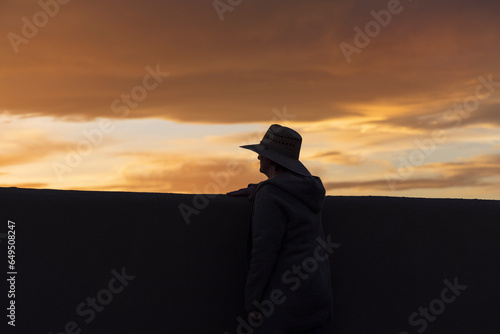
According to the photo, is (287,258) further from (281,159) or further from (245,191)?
(245,191)

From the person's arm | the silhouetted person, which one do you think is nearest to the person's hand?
the silhouetted person

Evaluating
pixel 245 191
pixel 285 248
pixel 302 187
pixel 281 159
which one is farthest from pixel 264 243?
pixel 245 191

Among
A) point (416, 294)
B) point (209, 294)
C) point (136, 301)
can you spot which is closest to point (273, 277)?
point (209, 294)

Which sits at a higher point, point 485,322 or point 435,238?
point 435,238

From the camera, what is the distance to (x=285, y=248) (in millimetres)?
4062

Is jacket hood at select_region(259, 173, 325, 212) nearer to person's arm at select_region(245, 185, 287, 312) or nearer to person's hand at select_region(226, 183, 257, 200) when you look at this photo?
person's arm at select_region(245, 185, 287, 312)

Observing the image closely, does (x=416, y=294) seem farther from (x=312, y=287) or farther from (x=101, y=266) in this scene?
(x=101, y=266)

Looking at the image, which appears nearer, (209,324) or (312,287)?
(312,287)

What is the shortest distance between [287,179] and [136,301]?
1.49 m

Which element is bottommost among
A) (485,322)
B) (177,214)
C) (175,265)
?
(485,322)

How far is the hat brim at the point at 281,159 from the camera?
13.5ft

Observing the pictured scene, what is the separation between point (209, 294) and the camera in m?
4.77

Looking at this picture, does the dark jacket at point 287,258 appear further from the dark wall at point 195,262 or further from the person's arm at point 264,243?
the dark wall at point 195,262

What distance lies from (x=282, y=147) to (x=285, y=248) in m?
0.64
